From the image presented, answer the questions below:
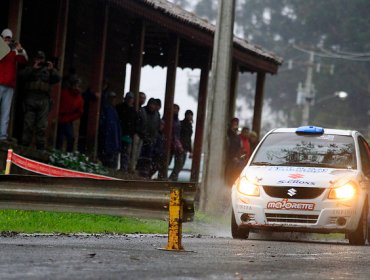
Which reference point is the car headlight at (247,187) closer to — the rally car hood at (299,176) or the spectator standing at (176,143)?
the rally car hood at (299,176)

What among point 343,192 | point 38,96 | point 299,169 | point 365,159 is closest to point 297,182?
point 299,169

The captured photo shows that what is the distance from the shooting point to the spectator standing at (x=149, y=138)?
26.4 metres

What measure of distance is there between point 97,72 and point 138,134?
1.86 meters

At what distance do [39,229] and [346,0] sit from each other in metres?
70.0

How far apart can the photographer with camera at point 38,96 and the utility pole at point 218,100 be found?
129 inches

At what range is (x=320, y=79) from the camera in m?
89.1

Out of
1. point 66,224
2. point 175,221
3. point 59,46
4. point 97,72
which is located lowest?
point 66,224

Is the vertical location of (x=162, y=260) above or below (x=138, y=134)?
below

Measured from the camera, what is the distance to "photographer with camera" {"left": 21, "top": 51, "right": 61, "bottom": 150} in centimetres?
2117

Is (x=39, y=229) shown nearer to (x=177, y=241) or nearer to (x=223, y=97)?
(x=177, y=241)

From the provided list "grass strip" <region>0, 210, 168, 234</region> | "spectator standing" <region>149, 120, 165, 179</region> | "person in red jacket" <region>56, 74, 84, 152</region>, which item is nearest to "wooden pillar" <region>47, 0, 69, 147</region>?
"person in red jacket" <region>56, 74, 84, 152</region>

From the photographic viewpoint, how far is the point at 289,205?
16172 millimetres

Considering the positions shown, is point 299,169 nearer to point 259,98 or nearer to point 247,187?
point 247,187

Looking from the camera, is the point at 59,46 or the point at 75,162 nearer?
the point at 75,162
